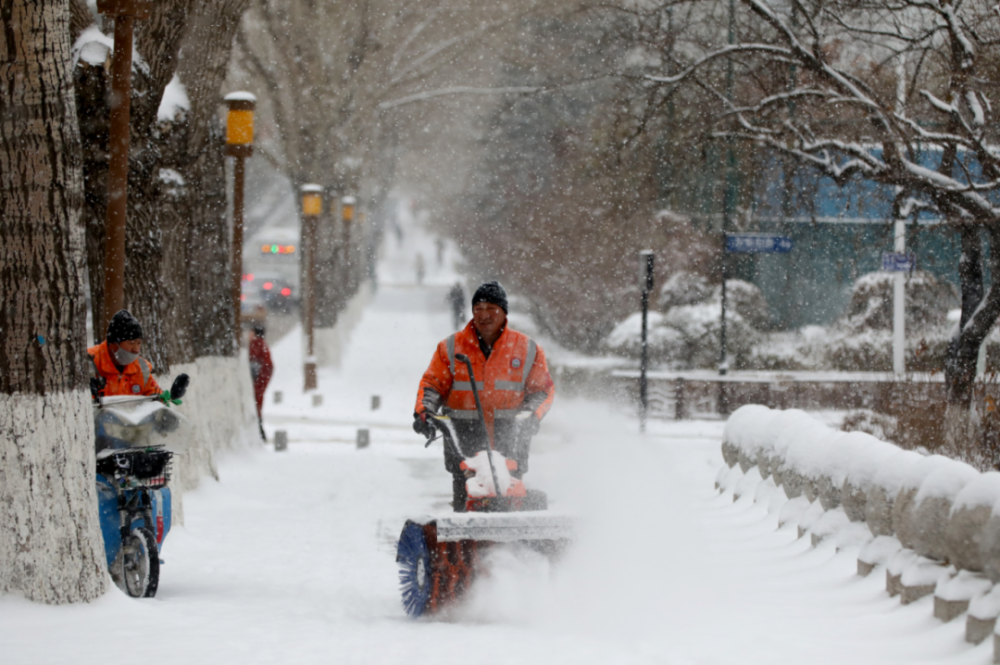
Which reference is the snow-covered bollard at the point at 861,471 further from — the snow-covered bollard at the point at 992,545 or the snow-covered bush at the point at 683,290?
the snow-covered bush at the point at 683,290

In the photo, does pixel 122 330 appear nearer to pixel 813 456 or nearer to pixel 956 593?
pixel 813 456

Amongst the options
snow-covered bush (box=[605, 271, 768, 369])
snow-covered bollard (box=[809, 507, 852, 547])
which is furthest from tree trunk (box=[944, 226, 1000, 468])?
snow-covered bush (box=[605, 271, 768, 369])

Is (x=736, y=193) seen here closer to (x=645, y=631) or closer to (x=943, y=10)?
(x=943, y=10)

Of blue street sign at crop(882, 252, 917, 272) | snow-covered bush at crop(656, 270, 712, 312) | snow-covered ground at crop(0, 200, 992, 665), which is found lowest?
snow-covered ground at crop(0, 200, 992, 665)

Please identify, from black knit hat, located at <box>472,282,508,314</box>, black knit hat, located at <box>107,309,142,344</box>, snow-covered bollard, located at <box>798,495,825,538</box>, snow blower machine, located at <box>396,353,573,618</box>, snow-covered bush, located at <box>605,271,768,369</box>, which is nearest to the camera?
snow blower machine, located at <box>396,353,573,618</box>

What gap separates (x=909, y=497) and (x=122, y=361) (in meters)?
4.66

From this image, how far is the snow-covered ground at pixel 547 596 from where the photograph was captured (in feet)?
18.1

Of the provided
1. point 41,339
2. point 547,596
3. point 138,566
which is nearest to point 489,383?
Answer: point 547,596

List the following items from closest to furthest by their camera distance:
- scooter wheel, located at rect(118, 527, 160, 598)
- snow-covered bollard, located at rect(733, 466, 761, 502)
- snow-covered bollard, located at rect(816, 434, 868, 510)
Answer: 1. scooter wheel, located at rect(118, 527, 160, 598)
2. snow-covered bollard, located at rect(816, 434, 868, 510)
3. snow-covered bollard, located at rect(733, 466, 761, 502)

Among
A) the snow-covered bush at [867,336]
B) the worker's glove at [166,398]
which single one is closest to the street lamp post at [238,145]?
the worker's glove at [166,398]

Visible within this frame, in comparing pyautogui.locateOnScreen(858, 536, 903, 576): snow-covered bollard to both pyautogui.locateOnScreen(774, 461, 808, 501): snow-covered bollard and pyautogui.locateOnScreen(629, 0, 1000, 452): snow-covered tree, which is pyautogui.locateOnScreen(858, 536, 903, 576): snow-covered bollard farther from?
pyautogui.locateOnScreen(629, 0, 1000, 452): snow-covered tree

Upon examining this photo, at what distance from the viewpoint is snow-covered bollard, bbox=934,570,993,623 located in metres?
5.52

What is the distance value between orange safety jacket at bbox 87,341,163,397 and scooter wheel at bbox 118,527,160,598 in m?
0.97

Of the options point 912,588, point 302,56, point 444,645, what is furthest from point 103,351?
point 302,56
